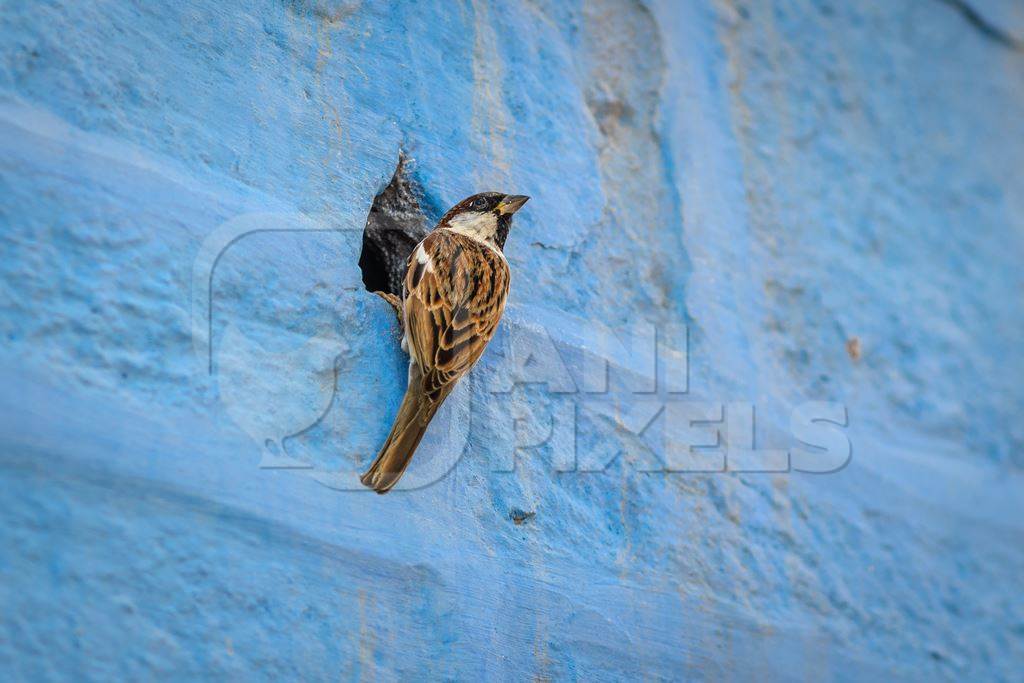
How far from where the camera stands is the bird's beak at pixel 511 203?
222 centimetres

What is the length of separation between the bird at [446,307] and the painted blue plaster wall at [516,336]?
0.06 metres

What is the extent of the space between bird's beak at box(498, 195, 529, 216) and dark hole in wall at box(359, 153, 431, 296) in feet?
0.54

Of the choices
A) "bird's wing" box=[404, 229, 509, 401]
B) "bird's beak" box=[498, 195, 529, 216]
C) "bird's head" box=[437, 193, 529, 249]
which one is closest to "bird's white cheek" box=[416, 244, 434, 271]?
"bird's wing" box=[404, 229, 509, 401]

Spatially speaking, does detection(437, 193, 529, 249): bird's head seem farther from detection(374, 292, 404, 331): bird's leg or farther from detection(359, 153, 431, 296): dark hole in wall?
detection(374, 292, 404, 331): bird's leg

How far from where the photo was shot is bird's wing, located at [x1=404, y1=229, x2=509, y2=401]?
192cm

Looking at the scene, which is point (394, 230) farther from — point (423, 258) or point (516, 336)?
point (516, 336)

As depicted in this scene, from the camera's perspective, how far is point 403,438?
1874 millimetres

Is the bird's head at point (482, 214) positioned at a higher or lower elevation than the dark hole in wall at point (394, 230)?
higher

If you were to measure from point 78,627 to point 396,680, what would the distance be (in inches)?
22.3

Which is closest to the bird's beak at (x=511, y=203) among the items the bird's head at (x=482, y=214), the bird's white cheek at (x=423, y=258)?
the bird's head at (x=482, y=214)

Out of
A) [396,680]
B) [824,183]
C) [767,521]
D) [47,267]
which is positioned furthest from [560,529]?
[824,183]

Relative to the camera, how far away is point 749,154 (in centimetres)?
287

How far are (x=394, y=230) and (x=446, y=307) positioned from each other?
253 millimetres

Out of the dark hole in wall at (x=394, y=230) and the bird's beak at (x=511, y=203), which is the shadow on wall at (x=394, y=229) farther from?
the bird's beak at (x=511, y=203)
